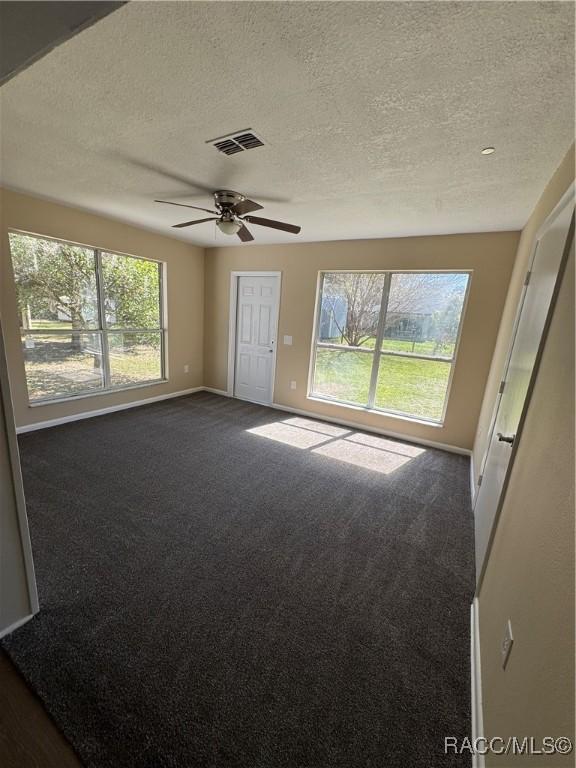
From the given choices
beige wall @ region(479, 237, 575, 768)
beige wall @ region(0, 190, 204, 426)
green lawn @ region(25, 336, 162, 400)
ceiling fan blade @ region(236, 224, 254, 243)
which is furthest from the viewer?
green lawn @ region(25, 336, 162, 400)

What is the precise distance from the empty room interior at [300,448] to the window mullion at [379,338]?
10.7 inches

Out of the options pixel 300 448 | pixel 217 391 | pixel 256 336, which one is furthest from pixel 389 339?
pixel 217 391

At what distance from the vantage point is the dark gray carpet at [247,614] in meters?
1.10

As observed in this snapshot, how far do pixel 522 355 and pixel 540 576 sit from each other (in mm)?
1326

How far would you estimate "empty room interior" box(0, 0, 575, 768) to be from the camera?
100cm

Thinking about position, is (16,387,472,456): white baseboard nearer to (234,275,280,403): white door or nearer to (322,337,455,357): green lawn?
(234,275,280,403): white door

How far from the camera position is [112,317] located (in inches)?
157

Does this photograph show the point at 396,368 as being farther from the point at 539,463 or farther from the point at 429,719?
the point at 429,719

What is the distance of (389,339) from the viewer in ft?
12.7

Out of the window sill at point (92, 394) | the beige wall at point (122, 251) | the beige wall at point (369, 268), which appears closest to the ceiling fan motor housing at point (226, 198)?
the beige wall at point (369, 268)

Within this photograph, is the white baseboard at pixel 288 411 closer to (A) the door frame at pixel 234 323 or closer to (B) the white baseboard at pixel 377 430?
(B) the white baseboard at pixel 377 430

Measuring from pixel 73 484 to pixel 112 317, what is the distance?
2.37 metres

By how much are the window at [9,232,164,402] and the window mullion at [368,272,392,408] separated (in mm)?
3269

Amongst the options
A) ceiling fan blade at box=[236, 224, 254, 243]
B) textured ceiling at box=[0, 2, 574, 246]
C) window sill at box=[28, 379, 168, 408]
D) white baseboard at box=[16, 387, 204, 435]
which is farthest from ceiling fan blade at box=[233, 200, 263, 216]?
white baseboard at box=[16, 387, 204, 435]
